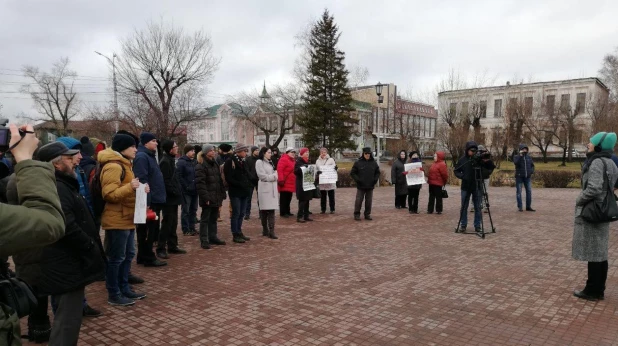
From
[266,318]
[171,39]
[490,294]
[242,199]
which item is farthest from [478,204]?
[171,39]

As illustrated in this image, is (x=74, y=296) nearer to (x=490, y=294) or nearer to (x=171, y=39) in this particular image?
(x=490, y=294)

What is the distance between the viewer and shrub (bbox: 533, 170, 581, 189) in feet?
67.6

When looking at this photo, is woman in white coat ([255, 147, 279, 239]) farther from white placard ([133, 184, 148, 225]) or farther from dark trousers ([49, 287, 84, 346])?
dark trousers ([49, 287, 84, 346])

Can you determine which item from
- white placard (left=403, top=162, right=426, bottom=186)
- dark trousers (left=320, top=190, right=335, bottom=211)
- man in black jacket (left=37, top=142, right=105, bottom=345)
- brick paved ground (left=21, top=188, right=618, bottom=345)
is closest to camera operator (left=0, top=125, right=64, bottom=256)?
man in black jacket (left=37, top=142, right=105, bottom=345)

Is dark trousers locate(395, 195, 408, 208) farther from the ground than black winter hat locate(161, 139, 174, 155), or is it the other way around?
black winter hat locate(161, 139, 174, 155)

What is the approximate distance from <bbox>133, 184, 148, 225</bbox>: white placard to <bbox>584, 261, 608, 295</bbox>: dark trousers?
18.7ft

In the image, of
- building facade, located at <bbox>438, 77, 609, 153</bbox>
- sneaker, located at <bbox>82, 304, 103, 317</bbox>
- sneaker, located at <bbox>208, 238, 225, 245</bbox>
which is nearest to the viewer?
sneaker, located at <bbox>82, 304, 103, 317</bbox>

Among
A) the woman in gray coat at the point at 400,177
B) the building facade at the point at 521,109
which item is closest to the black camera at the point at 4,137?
the woman in gray coat at the point at 400,177

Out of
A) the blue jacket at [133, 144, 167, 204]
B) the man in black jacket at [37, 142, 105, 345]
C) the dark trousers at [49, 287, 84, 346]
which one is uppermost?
the blue jacket at [133, 144, 167, 204]

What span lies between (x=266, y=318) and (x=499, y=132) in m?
32.9

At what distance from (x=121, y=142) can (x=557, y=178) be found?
21.7 m

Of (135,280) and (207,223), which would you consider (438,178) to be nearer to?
(207,223)

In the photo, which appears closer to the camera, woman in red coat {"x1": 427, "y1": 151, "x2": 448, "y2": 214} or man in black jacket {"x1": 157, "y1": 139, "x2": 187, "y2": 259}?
man in black jacket {"x1": 157, "y1": 139, "x2": 187, "y2": 259}

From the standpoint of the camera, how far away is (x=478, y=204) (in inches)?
367
